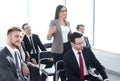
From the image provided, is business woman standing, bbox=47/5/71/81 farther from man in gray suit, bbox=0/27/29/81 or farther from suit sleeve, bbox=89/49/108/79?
man in gray suit, bbox=0/27/29/81

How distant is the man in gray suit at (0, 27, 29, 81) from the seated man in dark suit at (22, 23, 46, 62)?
1864mm

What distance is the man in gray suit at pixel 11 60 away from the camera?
102 inches

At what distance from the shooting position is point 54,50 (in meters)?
3.98

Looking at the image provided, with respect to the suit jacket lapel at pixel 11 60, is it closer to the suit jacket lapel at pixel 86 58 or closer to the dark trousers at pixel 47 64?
the suit jacket lapel at pixel 86 58

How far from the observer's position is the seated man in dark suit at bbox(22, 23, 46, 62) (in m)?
4.79

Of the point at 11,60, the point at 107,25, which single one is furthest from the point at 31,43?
the point at 11,60

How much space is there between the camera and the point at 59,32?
12.8ft

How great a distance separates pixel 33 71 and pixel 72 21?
2691 mm

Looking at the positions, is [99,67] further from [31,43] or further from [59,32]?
[31,43]

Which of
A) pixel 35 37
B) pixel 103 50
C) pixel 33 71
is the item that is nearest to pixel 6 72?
pixel 33 71

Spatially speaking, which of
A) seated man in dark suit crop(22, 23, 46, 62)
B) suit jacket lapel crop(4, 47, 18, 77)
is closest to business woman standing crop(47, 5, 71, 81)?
seated man in dark suit crop(22, 23, 46, 62)

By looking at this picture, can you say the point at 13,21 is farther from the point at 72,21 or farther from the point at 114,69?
the point at 114,69

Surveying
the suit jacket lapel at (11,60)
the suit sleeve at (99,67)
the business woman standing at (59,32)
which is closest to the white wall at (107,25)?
the business woman standing at (59,32)

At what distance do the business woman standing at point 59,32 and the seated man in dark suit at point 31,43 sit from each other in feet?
3.12
